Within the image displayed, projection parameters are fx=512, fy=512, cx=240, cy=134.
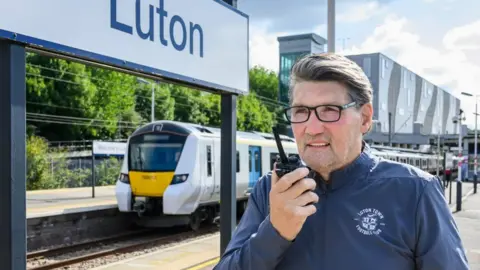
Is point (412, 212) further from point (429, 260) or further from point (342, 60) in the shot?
point (342, 60)

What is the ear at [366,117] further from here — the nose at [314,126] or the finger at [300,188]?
the finger at [300,188]

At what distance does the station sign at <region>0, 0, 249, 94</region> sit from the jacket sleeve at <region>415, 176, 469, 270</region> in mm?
2168

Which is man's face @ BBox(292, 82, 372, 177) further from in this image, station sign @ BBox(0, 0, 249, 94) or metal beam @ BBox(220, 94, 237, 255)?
metal beam @ BBox(220, 94, 237, 255)

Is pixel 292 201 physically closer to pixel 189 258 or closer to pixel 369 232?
pixel 369 232

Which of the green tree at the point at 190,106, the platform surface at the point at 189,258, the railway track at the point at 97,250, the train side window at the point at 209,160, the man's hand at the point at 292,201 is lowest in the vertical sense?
the railway track at the point at 97,250

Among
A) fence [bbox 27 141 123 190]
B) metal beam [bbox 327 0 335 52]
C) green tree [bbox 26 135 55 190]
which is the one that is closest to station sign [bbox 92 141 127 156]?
green tree [bbox 26 135 55 190]

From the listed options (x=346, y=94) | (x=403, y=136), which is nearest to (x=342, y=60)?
(x=346, y=94)

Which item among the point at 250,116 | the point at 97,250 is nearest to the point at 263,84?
the point at 250,116

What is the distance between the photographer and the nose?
1.56 meters

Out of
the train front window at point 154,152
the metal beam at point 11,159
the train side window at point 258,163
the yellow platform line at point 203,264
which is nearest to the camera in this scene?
the metal beam at point 11,159

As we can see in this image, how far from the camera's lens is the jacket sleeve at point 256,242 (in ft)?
4.73

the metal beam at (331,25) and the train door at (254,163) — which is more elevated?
the metal beam at (331,25)

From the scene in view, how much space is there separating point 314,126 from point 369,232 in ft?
1.16

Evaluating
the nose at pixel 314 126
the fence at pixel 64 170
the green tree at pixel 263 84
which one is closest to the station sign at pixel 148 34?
the nose at pixel 314 126
